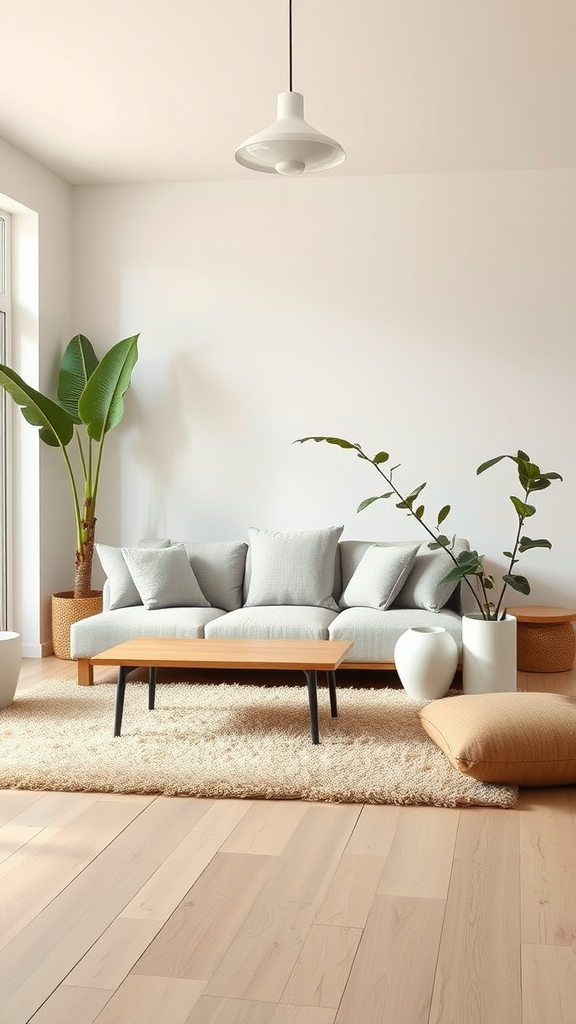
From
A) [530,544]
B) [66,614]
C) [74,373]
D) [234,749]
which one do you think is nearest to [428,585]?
[530,544]

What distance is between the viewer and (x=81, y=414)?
5.80 m

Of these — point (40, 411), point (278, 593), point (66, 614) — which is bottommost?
point (66, 614)

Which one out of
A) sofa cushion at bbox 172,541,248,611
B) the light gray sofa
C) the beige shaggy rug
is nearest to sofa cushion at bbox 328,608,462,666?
the light gray sofa

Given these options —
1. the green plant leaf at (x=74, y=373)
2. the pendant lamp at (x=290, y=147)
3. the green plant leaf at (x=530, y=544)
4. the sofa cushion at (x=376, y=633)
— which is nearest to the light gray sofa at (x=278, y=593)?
the sofa cushion at (x=376, y=633)

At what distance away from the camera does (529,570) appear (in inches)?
238

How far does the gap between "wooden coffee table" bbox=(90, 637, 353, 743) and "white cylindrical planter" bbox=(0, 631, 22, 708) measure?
0.54 meters

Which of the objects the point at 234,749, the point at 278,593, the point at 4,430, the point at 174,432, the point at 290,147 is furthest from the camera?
the point at 174,432

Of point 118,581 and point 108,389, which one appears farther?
point 108,389

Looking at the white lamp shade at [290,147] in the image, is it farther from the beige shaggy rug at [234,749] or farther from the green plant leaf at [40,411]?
the green plant leaf at [40,411]

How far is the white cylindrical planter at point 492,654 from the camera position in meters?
4.59

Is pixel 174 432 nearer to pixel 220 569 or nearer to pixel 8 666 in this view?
pixel 220 569

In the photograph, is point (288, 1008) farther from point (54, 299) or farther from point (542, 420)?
point (54, 299)

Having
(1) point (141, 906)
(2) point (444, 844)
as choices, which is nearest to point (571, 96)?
(2) point (444, 844)

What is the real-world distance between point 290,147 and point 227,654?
2.11 m
